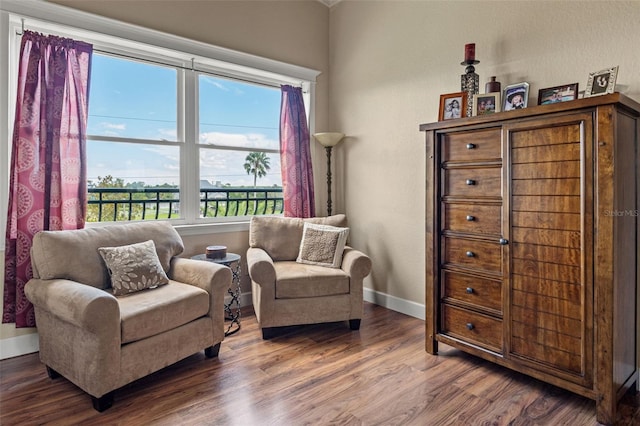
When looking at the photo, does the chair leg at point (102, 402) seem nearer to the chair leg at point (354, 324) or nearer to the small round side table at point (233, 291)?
the small round side table at point (233, 291)

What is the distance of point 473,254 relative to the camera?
2.42 meters

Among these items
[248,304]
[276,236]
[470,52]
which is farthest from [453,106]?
[248,304]

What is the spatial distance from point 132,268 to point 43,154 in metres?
1.02

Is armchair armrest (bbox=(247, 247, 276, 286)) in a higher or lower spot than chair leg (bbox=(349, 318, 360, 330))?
Answer: higher

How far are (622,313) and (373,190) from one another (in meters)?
2.21

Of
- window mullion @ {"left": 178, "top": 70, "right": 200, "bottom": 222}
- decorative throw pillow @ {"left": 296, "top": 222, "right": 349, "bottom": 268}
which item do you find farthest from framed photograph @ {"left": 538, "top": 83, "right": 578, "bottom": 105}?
window mullion @ {"left": 178, "top": 70, "right": 200, "bottom": 222}

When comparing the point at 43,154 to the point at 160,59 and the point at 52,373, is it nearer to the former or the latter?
the point at 160,59

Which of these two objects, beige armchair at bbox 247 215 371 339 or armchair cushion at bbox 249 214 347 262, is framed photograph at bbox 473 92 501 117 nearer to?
beige armchair at bbox 247 215 371 339

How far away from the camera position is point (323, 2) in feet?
13.5

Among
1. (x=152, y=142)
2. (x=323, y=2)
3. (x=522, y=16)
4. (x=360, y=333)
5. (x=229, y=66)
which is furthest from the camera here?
(x=323, y=2)

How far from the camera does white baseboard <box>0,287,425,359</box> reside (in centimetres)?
257

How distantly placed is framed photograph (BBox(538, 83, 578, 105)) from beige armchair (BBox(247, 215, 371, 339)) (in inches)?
65.2

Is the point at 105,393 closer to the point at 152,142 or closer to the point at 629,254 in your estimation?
the point at 152,142

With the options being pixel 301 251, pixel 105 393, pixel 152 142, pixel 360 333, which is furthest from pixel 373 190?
pixel 105 393
